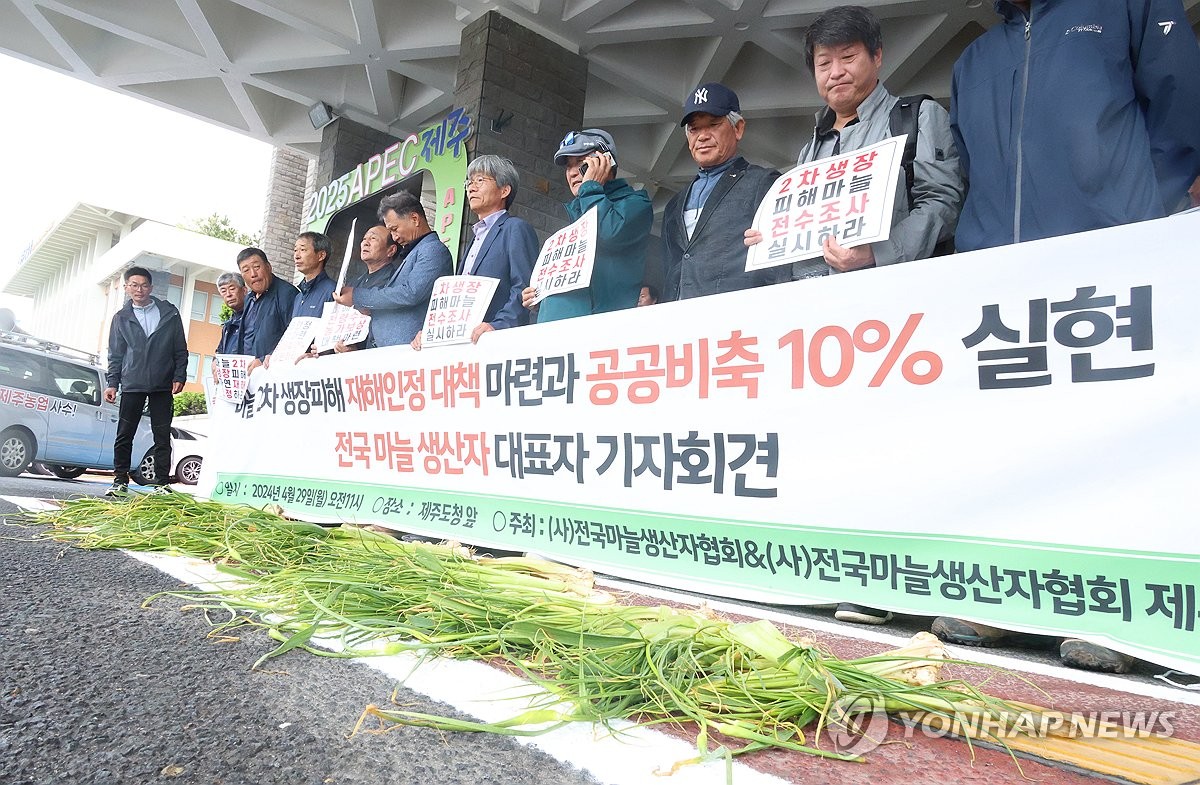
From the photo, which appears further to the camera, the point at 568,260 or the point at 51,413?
the point at 51,413

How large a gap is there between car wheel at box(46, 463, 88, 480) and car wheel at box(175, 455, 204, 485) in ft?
3.49

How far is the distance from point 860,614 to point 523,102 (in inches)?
238

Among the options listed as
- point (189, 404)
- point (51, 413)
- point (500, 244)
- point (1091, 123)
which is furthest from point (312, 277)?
point (189, 404)

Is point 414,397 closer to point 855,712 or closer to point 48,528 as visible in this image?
point 48,528

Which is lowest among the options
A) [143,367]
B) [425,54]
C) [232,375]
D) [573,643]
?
[573,643]

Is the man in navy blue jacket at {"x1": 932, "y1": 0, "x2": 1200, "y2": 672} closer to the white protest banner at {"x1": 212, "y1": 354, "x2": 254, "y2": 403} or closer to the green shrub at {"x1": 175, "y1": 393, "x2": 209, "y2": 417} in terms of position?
the white protest banner at {"x1": 212, "y1": 354, "x2": 254, "y2": 403}

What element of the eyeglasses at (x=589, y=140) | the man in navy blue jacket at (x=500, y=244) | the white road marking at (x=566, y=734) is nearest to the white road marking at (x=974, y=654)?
the white road marking at (x=566, y=734)

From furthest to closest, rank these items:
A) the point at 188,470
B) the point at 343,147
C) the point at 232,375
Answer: the point at 188,470, the point at 343,147, the point at 232,375

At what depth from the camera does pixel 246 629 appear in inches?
73.8

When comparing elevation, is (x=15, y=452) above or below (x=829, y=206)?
below

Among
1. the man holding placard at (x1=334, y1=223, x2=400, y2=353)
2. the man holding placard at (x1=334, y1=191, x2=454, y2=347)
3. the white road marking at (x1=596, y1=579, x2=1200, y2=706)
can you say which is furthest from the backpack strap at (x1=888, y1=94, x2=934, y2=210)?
the man holding placard at (x1=334, y1=223, x2=400, y2=353)

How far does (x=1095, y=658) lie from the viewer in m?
1.81

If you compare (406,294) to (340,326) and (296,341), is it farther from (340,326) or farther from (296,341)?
(296,341)

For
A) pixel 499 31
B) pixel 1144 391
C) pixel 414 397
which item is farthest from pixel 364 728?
pixel 499 31
